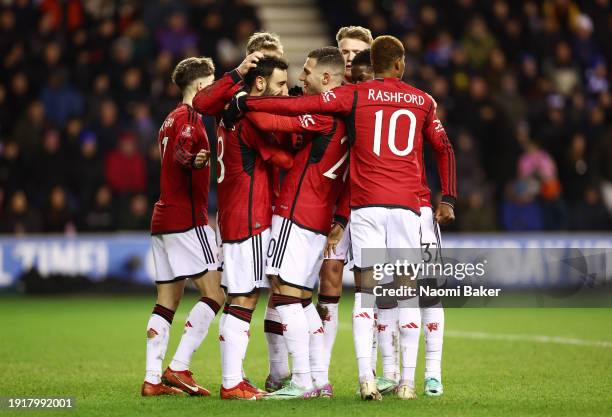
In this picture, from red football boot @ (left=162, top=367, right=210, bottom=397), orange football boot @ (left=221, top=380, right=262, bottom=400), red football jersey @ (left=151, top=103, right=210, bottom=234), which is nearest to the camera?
orange football boot @ (left=221, top=380, right=262, bottom=400)

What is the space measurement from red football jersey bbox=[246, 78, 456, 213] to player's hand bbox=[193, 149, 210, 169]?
539 mm

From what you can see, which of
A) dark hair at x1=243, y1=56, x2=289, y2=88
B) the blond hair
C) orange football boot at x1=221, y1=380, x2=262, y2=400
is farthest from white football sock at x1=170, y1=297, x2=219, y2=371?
the blond hair

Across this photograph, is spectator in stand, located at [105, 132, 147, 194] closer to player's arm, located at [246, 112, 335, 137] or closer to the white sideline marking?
the white sideline marking

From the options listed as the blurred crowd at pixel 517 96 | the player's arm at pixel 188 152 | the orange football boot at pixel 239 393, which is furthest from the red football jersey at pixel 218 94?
the blurred crowd at pixel 517 96

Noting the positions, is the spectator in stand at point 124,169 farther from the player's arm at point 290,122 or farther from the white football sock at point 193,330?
the player's arm at point 290,122

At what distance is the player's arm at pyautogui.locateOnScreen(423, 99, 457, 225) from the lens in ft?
25.7

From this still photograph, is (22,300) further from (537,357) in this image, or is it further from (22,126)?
(537,357)

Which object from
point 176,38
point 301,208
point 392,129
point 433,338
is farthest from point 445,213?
point 176,38

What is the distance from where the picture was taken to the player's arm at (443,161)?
7.85 meters

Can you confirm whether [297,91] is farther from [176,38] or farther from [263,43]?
[176,38]

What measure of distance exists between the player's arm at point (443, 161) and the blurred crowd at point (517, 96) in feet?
29.4

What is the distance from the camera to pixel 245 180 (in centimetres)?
786

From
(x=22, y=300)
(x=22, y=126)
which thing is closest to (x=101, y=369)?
(x=22, y=300)

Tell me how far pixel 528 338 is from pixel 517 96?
7.57 meters
